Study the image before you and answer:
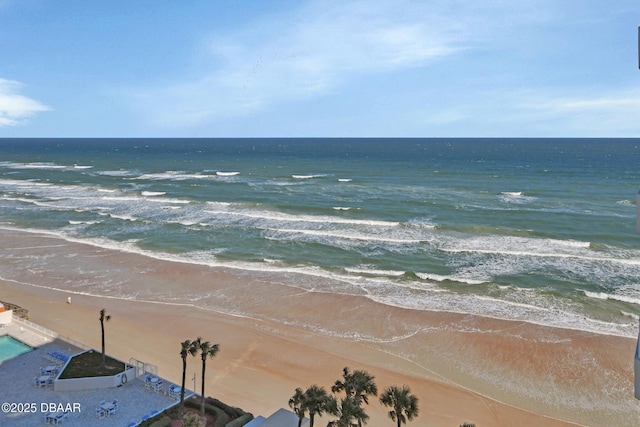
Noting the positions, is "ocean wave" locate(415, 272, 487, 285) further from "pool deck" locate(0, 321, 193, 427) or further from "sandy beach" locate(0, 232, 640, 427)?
"pool deck" locate(0, 321, 193, 427)

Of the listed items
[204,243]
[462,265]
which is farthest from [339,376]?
[204,243]

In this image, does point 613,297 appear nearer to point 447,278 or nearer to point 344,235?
point 447,278

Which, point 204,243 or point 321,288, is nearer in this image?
point 321,288

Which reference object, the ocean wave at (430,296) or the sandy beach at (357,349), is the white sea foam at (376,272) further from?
the sandy beach at (357,349)

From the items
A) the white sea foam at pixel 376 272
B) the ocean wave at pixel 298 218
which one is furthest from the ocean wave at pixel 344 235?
the white sea foam at pixel 376 272

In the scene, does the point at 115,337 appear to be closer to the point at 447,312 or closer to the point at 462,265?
the point at 447,312

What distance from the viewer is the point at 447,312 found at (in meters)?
26.2

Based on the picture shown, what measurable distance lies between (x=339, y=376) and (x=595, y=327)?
543 inches

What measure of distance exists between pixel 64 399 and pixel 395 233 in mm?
29968

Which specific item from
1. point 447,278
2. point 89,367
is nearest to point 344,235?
point 447,278

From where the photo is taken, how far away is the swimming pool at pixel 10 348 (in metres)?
20.3

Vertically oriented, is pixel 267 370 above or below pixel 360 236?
below

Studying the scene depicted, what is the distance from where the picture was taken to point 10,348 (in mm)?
20875

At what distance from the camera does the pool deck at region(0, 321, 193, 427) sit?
15672 mm
